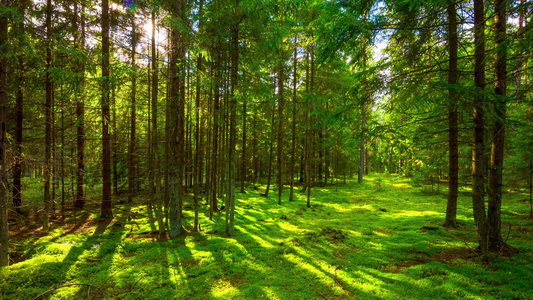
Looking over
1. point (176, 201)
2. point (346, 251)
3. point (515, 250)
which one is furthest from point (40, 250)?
point (515, 250)

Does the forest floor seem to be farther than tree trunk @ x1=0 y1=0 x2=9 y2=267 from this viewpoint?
No

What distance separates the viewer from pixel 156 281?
5301 millimetres

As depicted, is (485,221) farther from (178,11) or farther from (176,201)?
(178,11)

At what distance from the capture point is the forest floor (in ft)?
15.5

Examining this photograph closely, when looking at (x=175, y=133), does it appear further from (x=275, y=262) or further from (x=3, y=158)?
(x=275, y=262)

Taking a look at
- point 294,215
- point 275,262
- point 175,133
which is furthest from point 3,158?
point 294,215

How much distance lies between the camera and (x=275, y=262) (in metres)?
6.24

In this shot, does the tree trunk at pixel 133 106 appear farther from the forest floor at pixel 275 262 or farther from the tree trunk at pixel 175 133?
the forest floor at pixel 275 262

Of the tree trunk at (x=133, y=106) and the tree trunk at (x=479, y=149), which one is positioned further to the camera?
the tree trunk at (x=133, y=106)

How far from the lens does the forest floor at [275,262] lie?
186 inches

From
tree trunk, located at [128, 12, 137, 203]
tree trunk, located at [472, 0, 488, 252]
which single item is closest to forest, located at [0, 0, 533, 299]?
tree trunk, located at [472, 0, 488, 252]

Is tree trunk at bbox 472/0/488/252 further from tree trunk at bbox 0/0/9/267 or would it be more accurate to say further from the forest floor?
tree trunk at bbox 0/0/9/267

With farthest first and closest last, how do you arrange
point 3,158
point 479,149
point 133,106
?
point 133,106 → point 479,149 → point 3,158

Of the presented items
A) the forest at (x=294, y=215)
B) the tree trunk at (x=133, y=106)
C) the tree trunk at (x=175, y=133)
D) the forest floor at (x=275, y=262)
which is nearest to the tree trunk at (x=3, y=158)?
the forest at (x=294, y=215)
